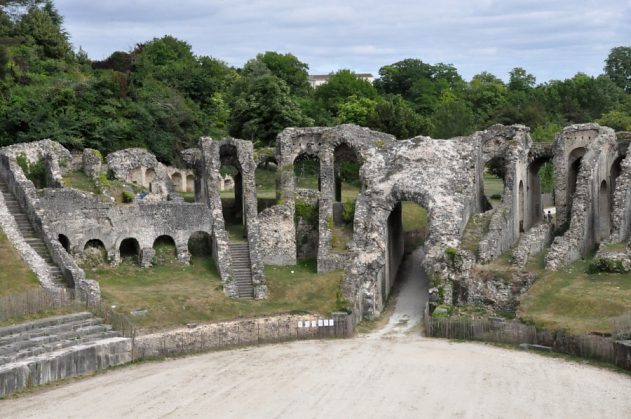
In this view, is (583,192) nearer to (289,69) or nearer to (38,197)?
(38,197)

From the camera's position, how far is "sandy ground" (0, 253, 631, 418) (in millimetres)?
29297

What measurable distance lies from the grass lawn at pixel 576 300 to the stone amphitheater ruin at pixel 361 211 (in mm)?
965

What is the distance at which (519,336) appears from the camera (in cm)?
3741

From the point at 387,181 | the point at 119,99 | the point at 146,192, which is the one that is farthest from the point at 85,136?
the point at 387,181

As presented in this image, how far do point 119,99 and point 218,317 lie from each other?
79.5ft

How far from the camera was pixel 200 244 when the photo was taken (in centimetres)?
4969

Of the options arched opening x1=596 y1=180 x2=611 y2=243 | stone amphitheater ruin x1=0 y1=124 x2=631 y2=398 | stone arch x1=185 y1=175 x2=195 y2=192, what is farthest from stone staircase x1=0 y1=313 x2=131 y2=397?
stone arch x1=185 y1=175 x2=195 y2=192

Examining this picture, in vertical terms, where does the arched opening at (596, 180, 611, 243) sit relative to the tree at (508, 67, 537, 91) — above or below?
below

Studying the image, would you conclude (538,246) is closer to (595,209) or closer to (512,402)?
(595,209)

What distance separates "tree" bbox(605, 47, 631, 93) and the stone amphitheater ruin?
78.7 meters

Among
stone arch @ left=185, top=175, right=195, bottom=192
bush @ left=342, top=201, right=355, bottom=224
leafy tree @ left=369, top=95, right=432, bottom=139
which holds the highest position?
leafy tree @ left=369, top=95, right=432, bottom=139

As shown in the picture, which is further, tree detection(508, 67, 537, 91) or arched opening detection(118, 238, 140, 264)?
tree detection(508, 67, 537, 91)

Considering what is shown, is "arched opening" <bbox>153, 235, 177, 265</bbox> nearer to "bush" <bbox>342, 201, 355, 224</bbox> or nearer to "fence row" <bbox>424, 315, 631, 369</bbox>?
"bush" <bbox>342, 201, 355, 224</bbox>

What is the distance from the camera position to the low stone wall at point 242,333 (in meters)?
36.6
